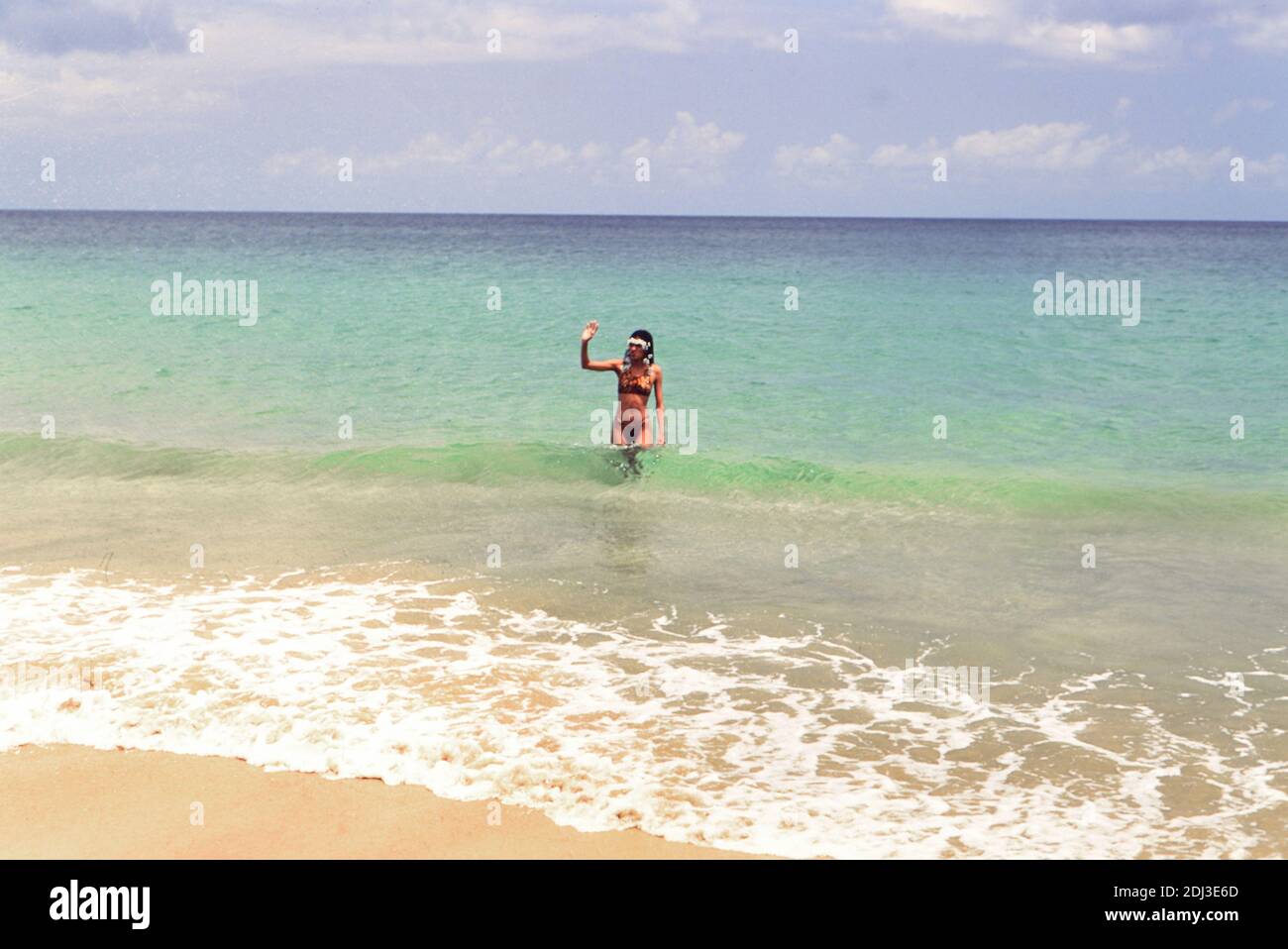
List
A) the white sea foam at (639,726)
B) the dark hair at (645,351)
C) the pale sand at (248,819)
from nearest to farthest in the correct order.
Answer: the pale sand at (248,819) < the white sea foam at (639,726) < the dark hair at (645,351)

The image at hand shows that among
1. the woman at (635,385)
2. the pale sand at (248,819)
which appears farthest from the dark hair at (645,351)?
the pale sand at (248,819)

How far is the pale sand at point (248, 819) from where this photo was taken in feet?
17.1

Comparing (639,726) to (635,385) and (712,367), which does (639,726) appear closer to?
(635,385)

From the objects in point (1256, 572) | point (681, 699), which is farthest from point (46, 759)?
point (1256, 572)

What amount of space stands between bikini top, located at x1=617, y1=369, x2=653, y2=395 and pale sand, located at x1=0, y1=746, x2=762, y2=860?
24.9 feet

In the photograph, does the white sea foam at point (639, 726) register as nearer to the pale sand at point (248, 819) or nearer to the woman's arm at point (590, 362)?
the pale sand at point (248, 819)

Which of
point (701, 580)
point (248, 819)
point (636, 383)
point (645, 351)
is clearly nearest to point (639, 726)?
point (248, 819)

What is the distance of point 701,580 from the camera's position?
30.6 feet

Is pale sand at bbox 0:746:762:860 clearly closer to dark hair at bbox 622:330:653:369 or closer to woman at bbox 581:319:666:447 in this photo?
woman at bbox 581:319:666:447

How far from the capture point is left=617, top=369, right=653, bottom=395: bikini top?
12.9 m

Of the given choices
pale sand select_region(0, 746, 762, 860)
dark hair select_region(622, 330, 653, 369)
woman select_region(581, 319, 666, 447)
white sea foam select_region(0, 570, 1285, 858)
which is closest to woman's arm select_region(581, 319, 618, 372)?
woman select_region(581, 319, 666, 447)

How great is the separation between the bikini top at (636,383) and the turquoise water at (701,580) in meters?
0.88

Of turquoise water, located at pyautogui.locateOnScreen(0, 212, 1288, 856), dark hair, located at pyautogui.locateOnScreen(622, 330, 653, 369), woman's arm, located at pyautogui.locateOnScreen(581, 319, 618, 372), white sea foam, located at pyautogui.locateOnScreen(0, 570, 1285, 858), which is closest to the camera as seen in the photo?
white sea foam, located at pyautogui.locateOnScreen(0, 570, 1285, 858)
